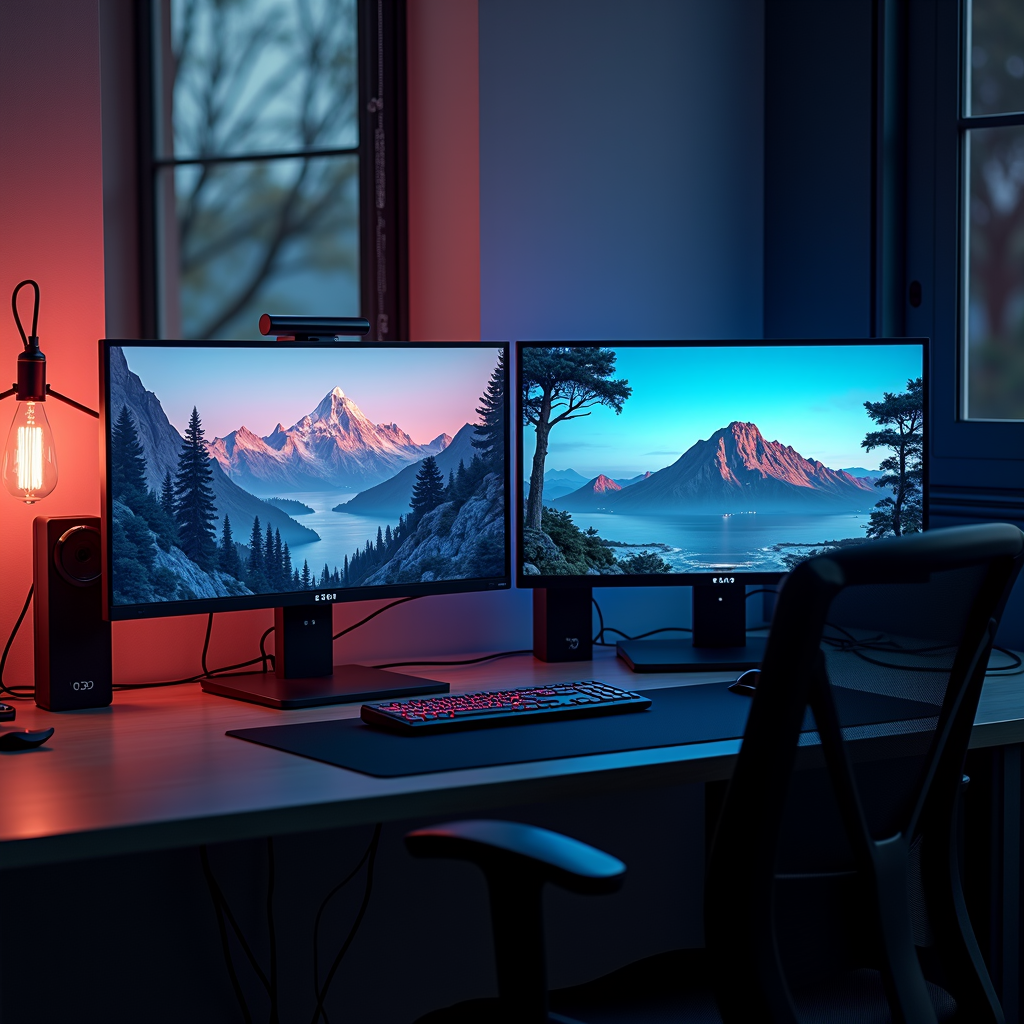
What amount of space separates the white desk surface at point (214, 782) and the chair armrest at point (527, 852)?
8.1 inches

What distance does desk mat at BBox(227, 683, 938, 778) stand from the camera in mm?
1527

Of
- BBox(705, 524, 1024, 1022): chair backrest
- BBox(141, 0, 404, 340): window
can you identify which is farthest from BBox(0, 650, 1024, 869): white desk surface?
BBox(141, 0, 404, 340): window

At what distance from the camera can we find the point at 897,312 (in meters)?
2.55

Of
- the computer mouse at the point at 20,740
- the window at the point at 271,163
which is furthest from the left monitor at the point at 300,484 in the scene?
the window at the point at 271,163

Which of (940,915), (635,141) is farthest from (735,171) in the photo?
(940,915)

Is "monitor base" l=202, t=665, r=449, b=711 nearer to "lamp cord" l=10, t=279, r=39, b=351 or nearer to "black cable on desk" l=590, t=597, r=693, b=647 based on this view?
"black cable on desk" l=590, t=597, r=693, b=647

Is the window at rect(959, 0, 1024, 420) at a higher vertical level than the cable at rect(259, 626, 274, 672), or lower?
higher

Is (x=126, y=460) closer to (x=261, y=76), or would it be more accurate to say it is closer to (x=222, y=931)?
(x=222, y=931)

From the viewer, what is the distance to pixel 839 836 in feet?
3.87

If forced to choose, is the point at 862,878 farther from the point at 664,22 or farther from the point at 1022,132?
the point at 664,22

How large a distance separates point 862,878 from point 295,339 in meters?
1.16

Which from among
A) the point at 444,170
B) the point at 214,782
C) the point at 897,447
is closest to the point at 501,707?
the point at 214,782

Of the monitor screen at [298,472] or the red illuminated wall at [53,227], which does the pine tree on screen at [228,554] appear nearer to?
the monitor screen at [298,472]

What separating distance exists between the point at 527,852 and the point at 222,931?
3.83 ft
